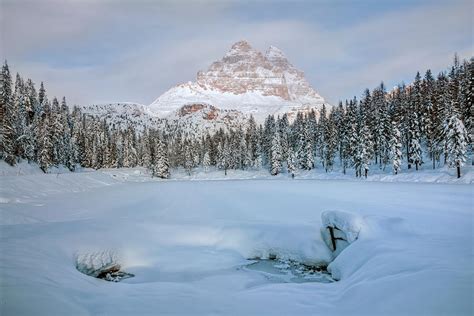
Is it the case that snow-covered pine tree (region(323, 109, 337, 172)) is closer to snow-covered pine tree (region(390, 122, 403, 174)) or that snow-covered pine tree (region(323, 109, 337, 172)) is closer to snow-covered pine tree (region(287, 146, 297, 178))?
snow-covered pine tree (region(287, 146, 297, 178))

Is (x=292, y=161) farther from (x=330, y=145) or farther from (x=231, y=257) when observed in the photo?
(x=231, y=257)

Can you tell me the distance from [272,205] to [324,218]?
417 inches

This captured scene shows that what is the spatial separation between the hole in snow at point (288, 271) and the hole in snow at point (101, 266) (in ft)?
18.5

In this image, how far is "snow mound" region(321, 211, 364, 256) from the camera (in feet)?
46.0

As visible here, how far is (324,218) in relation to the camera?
656 inches

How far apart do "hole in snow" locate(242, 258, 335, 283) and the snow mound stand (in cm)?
148

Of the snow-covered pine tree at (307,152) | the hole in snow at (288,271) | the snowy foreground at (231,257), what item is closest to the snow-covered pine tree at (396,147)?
the snow-covered pine tree at (307,152)

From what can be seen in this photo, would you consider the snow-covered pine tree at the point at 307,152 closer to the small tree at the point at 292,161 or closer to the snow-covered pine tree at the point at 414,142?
the small tree at the point at 292,161

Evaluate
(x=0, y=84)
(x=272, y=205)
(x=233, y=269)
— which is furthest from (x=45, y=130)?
(x=233, y=269)

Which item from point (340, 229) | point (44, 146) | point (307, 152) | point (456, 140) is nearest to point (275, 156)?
point (307, 152)

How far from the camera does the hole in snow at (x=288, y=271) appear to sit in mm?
13020

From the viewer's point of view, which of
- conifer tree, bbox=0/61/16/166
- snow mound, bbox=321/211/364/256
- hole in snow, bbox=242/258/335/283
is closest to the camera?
hole in snow, bbox=242/258/335/283

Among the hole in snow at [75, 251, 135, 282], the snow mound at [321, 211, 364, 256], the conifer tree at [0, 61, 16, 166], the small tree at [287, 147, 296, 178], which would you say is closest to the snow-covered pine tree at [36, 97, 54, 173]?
the conifer tree at [0, 61, 16, 166]

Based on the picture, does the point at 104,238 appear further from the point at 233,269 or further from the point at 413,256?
the point at 413,256
